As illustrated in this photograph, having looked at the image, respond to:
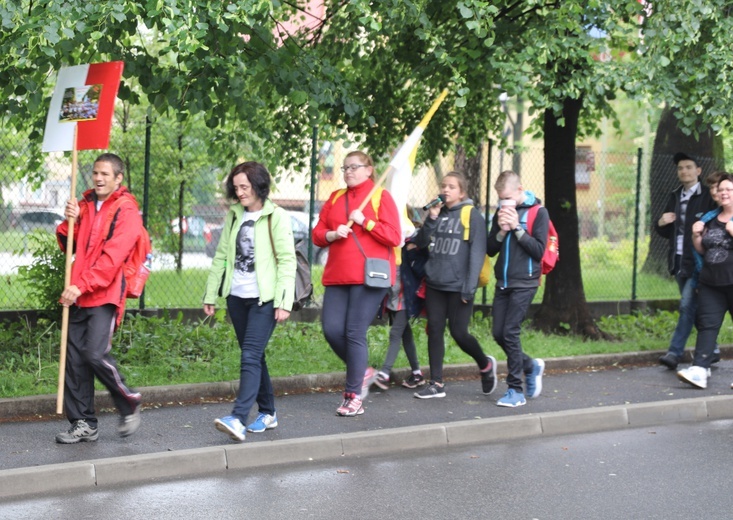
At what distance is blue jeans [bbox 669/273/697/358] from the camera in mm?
10539

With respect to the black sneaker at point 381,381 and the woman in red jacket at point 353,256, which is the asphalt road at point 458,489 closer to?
the woman in red jacket at point 353,256

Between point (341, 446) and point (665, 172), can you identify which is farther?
point (665, 172)

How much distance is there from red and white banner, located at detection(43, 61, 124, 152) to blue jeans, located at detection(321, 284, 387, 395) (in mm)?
2050

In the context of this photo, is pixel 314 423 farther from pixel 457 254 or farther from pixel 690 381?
pixel 690 381

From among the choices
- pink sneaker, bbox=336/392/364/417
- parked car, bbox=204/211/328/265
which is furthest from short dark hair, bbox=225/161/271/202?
parked car, bbox=204/211/328/265

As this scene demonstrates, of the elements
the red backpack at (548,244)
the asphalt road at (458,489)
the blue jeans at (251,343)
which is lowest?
the asphalt road at (458,489)

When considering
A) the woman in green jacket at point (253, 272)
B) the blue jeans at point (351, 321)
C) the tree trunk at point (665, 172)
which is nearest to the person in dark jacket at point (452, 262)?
the blue jeans at point (351, 321)

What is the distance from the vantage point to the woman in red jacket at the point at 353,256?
26.2 ft

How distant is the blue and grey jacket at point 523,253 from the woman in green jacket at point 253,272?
2196mm

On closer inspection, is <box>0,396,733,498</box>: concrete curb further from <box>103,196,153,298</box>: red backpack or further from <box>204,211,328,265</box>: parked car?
<box>204,211,328,265</box>: parked car

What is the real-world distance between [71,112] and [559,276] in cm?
681

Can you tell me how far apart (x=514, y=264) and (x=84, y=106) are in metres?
3.52

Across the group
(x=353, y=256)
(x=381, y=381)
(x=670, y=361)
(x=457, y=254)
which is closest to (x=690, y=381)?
(x=670, y=361)

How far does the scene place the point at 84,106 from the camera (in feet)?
24.0
